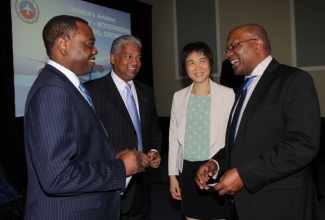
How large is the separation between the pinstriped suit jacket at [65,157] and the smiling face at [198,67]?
1048mm

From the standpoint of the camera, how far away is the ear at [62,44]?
132 centimetres

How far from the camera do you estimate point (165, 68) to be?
705 centimetres

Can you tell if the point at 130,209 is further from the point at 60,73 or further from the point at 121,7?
the point at 121,7

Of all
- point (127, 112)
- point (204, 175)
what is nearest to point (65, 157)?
point (204, 175)

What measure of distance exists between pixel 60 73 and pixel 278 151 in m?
1.02

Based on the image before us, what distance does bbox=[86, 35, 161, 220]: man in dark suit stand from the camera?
2.04 metres

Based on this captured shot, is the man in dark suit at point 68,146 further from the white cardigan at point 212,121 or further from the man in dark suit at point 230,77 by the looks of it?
the man in dark suit at point 230,77

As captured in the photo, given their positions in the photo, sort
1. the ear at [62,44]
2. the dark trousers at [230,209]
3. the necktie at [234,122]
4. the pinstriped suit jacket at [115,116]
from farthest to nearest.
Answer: the pinstriped suit jacket at [115,116] < the dark trousers at [230,209] < the necktie at [234,122] < the ear at [62,44]

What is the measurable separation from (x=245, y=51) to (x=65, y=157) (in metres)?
1.12

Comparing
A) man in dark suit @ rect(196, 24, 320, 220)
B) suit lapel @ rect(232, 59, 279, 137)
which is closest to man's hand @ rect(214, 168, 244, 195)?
man in dark suit @ rect(196, 24, 320, 220)

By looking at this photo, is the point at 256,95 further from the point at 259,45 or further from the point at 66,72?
the point at 66,72

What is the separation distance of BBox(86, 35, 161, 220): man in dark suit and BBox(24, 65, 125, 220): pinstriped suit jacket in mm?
683

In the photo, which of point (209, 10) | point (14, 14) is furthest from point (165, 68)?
point (14, 14)

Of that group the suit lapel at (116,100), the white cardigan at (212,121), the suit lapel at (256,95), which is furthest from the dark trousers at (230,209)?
the suit lapel at (116,100)
